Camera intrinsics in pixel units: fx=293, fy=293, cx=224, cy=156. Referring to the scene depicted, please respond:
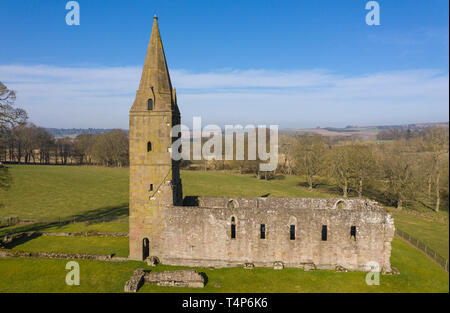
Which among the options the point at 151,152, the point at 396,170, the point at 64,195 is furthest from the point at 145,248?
the point at 396,170

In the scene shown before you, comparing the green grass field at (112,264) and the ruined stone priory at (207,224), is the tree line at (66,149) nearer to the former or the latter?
the green grass field at (112,264)

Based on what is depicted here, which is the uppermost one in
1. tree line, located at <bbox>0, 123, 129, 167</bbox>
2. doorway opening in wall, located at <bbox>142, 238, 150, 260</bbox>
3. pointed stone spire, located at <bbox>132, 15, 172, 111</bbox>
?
pointed stone spire, located at <bbox>132, 15, 172, 111</bbox>

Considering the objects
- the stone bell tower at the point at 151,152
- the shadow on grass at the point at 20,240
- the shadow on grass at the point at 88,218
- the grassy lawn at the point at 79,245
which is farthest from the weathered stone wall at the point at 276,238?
the shadow on grass at the point at 88,218

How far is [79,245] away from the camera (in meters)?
27.2

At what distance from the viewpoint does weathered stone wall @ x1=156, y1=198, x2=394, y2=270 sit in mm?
21062

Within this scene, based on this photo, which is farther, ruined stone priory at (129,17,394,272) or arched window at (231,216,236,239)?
arched window at (231,216,236,239)

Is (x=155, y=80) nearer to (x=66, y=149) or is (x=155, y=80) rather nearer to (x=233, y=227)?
(x=233, y=227)

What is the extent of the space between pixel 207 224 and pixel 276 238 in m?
5.22

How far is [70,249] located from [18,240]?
6.60 meters

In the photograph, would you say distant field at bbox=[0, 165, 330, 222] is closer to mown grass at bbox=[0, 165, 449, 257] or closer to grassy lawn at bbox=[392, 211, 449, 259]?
mown grass at bbox=[0, 165, 449, 257]

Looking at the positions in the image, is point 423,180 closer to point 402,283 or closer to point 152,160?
point 402,283

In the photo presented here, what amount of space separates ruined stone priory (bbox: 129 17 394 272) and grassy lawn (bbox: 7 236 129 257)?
3.71 metres

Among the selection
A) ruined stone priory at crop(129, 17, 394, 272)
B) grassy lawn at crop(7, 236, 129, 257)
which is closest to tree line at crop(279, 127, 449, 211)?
ruined stone priory at crop(129, 17, 394, 272)

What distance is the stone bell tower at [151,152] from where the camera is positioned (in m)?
23.0
